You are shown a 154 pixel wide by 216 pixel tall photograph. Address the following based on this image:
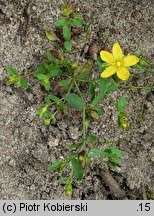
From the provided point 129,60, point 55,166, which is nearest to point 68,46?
point 129,60

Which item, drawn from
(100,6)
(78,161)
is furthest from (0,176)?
(100,6)

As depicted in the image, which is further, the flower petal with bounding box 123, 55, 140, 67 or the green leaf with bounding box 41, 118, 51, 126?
the green leaf with bounding box 41, 118, 51, 126

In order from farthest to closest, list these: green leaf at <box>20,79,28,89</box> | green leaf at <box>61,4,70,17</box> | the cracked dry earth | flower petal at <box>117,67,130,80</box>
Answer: the cracked dry earth → green leaf at <box>20,79,28,89</box> → green leaf at <box>61,4,70,17</box> → flower petal at <box>117,67,130,80</box>

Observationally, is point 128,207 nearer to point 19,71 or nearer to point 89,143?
point 89,143

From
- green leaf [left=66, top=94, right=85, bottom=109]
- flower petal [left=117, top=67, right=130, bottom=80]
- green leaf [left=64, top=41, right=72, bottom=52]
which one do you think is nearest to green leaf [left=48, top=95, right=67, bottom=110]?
green leaf [left=66, top=94, right=85, bottom=109]

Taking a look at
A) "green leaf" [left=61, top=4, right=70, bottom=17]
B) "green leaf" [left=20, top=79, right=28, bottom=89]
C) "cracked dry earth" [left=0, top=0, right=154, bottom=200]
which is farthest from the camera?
"cracked dry earth" [left=0, top=0, right=154, bottom=200]

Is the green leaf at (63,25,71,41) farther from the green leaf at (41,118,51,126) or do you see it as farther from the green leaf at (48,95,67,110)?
the green leaf at (41,118,51,126)
